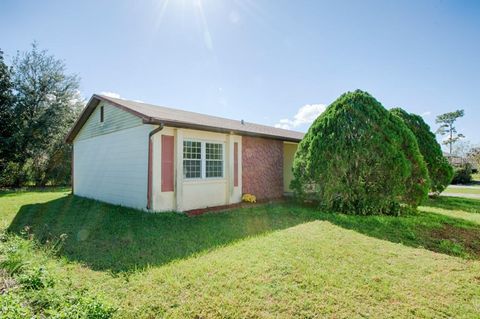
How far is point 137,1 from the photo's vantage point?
26.3 ft

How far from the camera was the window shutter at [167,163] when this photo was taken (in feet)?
26.5

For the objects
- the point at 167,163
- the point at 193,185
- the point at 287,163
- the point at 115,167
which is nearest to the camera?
the point at 167,163

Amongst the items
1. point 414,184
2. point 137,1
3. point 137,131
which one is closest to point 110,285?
point 137,131

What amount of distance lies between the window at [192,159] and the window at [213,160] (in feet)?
1.06

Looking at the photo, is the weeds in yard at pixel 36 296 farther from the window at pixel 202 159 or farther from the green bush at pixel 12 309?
the window at pixel 202 159

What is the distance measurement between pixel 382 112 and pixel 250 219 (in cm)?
572

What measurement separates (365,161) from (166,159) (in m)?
6.62

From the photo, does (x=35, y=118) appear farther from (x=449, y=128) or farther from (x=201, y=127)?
(x=449, y=128)

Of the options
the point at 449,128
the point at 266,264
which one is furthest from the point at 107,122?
the point at 449,128

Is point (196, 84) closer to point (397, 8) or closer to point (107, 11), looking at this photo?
point (107, 11)

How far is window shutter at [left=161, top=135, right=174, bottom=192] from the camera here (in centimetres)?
806

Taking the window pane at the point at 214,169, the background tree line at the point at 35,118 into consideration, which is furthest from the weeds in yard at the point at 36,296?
the background tree line at the point at 35,118

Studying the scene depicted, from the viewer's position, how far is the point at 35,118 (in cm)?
1980

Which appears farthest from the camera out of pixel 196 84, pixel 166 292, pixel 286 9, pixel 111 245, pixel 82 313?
pixel 196 84
